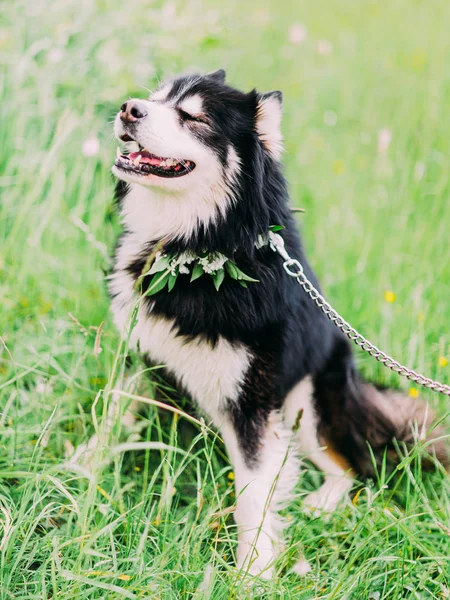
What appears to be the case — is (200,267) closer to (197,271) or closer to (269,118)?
(197,271)

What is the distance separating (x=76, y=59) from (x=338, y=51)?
2608 mm

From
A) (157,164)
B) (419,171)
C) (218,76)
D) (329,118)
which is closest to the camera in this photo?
(157,164)

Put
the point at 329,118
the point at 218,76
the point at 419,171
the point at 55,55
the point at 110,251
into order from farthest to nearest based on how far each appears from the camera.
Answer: the point at 329,118 → the point at 55,55 → the point at 419,171 → the point at 110,251 → the point at 218,76

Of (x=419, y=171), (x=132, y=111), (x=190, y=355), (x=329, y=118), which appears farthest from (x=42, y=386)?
(x=329, y=118)

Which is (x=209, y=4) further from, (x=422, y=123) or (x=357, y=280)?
(x=357, y=280)

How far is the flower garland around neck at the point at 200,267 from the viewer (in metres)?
2.08

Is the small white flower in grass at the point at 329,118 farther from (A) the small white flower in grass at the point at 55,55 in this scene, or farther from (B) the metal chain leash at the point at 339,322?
(B) the metal chain leash at the point at 339,322

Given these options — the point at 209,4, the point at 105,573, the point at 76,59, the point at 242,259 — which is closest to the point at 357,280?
the point at 242,259

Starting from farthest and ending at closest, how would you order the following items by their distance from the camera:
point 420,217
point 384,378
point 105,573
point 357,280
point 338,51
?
point 338,51 → point 420,217 → point 357,280 → point 384,378 → point 105,573

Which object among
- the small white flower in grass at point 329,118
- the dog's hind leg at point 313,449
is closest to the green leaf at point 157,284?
the dog's hind leg at point 313,449

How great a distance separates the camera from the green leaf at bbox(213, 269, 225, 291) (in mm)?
2054

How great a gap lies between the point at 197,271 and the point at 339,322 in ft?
1.67

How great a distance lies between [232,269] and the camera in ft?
6.85

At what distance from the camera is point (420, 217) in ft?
11.5
